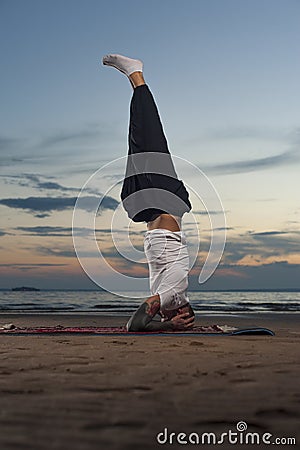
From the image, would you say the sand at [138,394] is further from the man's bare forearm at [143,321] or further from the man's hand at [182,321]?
the man's hand at [182,321]

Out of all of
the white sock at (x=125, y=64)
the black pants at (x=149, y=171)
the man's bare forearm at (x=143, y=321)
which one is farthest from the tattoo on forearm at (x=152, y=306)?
the white sock at (x=125, y=64)

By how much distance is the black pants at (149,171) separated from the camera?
17.3 feet

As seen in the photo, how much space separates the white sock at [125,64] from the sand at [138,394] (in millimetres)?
2734

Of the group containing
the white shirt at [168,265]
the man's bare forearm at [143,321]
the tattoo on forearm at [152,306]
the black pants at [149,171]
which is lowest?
the man's bare forearm at [143,321]

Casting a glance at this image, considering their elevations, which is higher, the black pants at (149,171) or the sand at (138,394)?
the black pants at (149,171)

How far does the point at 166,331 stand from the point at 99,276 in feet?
2.90

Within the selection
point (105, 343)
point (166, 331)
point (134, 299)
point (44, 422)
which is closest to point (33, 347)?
point (105, 343)

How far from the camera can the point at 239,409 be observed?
2.05m

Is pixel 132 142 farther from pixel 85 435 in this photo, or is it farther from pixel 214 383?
pixel 85 435

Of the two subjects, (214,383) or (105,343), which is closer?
(214,383)

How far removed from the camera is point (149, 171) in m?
5.28

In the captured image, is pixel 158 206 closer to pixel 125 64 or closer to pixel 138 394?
pixel 125 64

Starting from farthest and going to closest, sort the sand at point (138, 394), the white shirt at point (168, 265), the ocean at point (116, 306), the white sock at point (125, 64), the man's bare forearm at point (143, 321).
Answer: the ocean at point (116, 306) → the white sock at point (125, 64) → the white shirt at point (168, 265) → the man's bare forearm at point (143, 321) → the sand at point (138, 394)

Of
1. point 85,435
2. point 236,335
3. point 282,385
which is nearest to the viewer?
point 85,435
